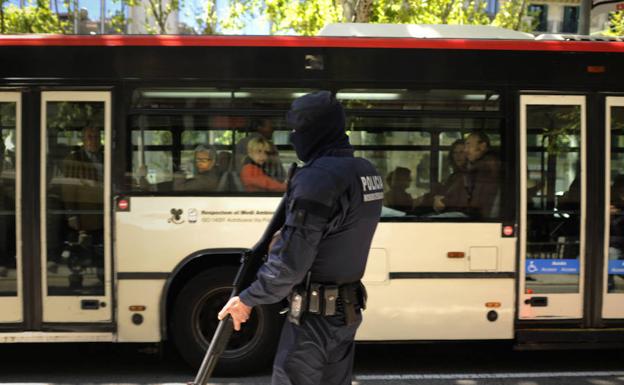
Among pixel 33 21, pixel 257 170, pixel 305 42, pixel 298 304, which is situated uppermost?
pixel 33 21

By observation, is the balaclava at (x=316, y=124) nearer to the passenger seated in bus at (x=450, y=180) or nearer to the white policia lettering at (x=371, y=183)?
the white policia lettering at (x=371, y=183)

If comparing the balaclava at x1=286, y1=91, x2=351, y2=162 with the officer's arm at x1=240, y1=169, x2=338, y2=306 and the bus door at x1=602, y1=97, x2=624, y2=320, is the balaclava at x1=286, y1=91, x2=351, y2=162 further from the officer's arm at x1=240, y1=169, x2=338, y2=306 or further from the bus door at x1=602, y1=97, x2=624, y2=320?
the bus door at x1=602, y1=97, x2=624, y2=320

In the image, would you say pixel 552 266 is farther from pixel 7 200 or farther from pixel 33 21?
pixel 33 21

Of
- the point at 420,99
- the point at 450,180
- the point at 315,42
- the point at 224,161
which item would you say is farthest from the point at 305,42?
the point at 450,180

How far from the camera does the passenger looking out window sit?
4883 mm

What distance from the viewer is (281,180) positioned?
4938 mm

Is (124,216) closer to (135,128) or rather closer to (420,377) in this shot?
(135,128)

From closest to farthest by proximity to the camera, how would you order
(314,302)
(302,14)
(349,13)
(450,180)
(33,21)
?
(314,302), (450,180), (349,13), (302,14), (33,21)

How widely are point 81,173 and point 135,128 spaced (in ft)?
1.88

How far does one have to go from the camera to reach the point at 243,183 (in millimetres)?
4910

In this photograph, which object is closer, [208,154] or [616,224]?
[208,154]

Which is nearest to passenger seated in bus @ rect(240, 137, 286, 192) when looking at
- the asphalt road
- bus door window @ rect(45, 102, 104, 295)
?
bus door window @ rect(45, 102, 104, 295)

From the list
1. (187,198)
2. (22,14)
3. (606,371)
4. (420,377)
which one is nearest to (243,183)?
(187,198)

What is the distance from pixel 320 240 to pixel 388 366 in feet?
10.1
